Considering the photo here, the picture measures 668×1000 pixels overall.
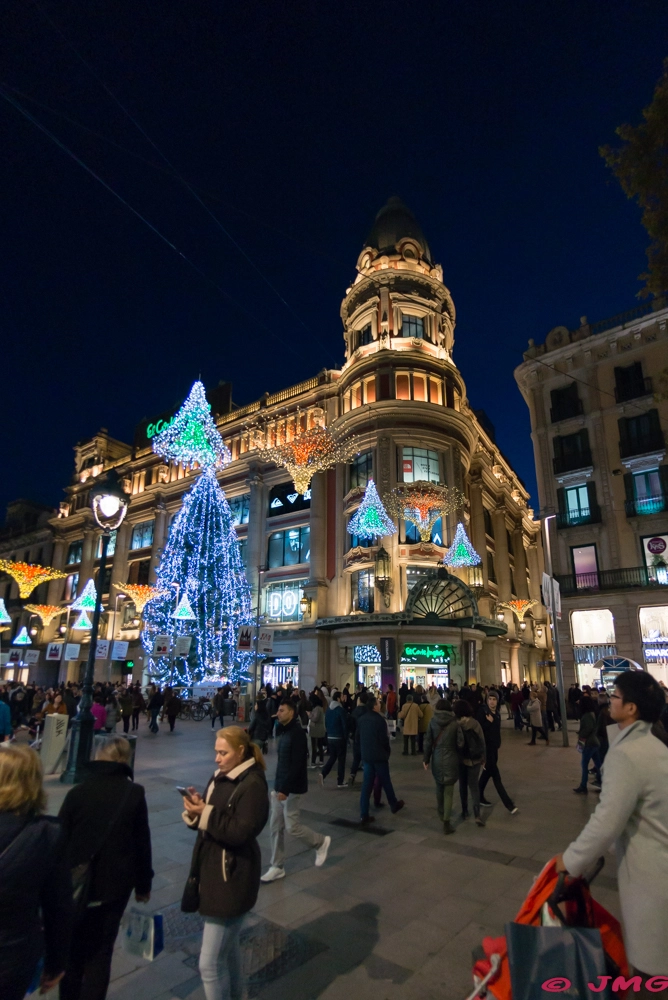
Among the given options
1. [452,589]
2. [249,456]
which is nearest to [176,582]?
[249,456]

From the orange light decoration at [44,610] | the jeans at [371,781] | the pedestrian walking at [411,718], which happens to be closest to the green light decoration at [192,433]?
the pedestrian walking at [411,718]

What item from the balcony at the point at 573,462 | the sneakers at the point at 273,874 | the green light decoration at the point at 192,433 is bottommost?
the sneakers at the point at 273,874

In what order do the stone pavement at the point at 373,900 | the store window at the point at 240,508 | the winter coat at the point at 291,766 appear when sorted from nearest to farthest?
the stone pavement at the point at 373,900 < the winter coat at the point at 291,766 < the store window at the point at 240,508

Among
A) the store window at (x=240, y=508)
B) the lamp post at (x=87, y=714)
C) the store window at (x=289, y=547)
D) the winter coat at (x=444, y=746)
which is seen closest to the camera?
the winter coat at (x=444, y=746)

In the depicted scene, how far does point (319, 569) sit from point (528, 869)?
2827 centimetres

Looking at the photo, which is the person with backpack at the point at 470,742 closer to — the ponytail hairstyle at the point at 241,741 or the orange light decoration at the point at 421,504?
the ponytail hairstyle at the point at 241,741

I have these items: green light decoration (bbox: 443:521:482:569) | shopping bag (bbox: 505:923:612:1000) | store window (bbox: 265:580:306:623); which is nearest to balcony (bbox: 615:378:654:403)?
green light decoration (bbox: 443:521:482:569)

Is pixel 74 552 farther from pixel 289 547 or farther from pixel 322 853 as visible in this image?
pixel 322 853

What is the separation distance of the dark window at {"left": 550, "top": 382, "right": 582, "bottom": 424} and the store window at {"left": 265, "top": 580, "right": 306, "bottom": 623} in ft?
60.3

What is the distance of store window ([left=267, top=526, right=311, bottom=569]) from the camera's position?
37.0 metres

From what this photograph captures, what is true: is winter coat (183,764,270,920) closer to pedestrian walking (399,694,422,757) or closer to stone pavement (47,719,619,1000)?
stone pavement (47,719,619,1000)

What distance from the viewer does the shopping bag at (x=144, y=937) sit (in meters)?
3.14

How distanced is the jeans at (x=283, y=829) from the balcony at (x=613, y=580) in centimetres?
2455

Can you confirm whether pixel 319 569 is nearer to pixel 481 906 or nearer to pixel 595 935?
pixel 481 906
